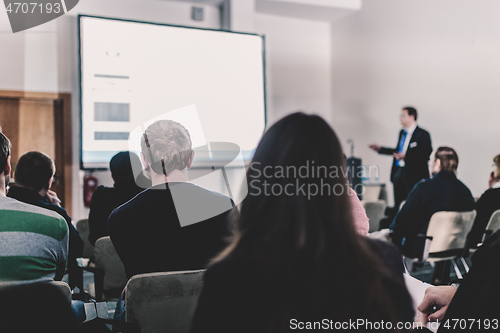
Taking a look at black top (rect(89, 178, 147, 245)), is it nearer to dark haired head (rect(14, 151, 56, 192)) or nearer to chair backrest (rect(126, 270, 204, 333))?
dark haired head (rect(14, 151, 56, 192))

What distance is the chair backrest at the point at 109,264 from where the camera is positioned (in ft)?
6.92

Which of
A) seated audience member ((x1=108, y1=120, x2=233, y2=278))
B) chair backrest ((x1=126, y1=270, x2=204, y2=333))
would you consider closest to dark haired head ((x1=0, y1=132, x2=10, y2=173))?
seated audience member ((x1=108, y1=120, x2=233, y2=278))

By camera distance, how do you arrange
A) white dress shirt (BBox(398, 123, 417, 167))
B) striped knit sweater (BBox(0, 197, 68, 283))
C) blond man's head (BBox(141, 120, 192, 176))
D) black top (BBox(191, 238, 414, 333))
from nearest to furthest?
black top (BBox(191, 238, 414, 333)) < striped knit sweater (BBox(0, 197, 68, 283)) < blond man's head (BBox(141, 120, 192, 176)) < white dress shirt (BBox(398, 123, 417, 167))

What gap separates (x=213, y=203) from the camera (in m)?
1.64

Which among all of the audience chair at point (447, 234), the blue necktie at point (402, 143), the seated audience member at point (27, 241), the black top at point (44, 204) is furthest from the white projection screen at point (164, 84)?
the seated audience member at point (27, 241)

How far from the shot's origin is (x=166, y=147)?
178cm

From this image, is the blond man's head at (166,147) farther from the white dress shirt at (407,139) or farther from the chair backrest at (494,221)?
the white dress shirt at (407,139)

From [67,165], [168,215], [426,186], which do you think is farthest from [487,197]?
[67,165]

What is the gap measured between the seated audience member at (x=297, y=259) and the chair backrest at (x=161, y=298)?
0.56m

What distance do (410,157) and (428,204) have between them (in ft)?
6.89

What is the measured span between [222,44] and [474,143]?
3.34 m

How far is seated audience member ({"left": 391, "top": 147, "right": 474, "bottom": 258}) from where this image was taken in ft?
10.5

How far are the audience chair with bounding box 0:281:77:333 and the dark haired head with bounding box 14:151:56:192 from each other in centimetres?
110

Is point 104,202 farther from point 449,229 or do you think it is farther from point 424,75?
point 424,75
